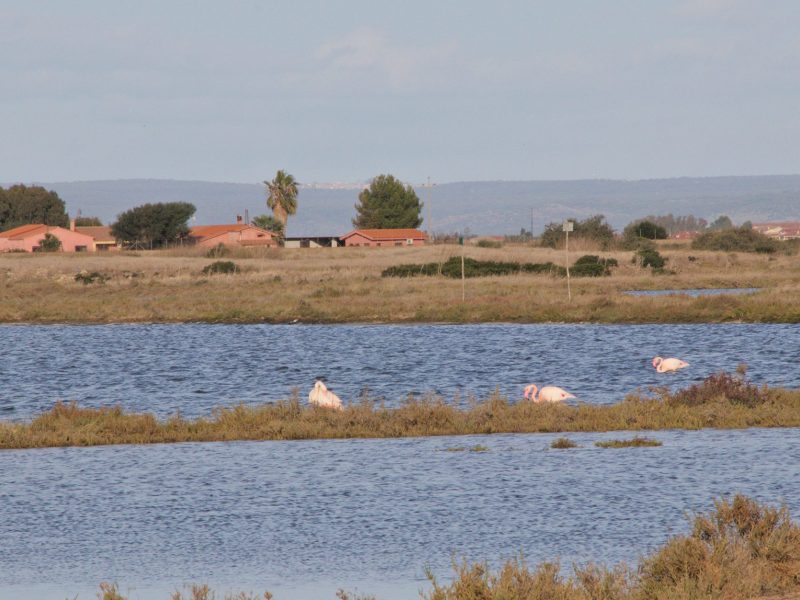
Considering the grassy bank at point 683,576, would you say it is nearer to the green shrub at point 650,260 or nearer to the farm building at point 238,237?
the green shrub at point 650,260

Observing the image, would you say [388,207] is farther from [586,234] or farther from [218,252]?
[218,252]

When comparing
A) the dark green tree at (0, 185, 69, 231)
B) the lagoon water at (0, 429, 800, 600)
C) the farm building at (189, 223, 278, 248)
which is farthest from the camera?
the dark green tree at (0, 185, 69, 231)

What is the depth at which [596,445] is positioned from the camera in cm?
2192

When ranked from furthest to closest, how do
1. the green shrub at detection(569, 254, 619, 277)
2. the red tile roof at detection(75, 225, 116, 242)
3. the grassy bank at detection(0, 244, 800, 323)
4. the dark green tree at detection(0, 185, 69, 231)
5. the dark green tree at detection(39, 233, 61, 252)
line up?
the dark green tree at detection(0, 185, 69, 231), the red tile roof at detection(75, 225, 116, 242), the dark green tree at detection(39, 233, 61, 252), the green shrub at detection(569, 254, 619, 277), the grassy bank at detection(0, 244, 800, 323)

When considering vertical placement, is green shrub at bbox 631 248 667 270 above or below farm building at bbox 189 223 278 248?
below

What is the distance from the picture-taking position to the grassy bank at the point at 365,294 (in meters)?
56.9

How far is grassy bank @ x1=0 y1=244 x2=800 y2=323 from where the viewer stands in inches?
2239

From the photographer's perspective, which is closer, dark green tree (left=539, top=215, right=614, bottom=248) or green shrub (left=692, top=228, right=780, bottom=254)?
green shrub (left=692, top=228, right=780, bottom=254)

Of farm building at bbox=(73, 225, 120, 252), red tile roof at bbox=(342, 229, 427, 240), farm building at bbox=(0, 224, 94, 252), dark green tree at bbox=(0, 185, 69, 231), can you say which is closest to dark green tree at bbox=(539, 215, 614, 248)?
red tile roof at bbox=(342, 229, 427, 240)

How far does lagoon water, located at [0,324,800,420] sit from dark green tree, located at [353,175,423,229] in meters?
109

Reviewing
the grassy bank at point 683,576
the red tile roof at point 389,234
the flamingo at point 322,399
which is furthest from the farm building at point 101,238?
the grassy bank at point 683,576

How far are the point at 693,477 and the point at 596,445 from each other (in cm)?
348

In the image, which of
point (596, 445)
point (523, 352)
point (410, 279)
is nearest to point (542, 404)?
point (596, 445)

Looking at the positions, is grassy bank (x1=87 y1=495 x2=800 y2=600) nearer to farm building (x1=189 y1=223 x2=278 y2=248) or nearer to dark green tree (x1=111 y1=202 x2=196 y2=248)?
dark green tree (x1=111 y1=202 x2=196 y2=248)
